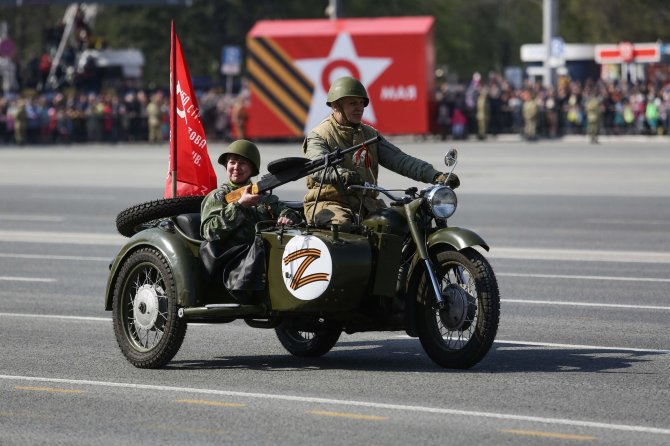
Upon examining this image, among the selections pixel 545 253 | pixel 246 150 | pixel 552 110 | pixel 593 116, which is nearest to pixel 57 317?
pixel 246 150

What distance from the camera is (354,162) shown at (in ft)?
30.9

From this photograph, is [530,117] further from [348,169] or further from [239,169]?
[348,169]

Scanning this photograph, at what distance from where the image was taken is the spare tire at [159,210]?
9719 millimetres

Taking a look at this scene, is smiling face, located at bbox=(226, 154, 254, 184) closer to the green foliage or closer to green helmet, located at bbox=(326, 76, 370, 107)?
green helmet, located at bbox=(326, 76, 370, 107)

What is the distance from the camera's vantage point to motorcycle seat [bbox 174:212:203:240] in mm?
9508

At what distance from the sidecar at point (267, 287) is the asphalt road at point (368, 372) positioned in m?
0.28

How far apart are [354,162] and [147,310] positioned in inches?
61.0

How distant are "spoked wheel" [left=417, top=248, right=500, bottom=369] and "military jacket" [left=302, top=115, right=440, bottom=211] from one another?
24.6 inches

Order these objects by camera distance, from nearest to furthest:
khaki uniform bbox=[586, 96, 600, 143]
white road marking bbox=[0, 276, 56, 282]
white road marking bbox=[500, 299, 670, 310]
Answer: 1. white road marking bbox=[500, 299, 670, 310]
2. white road marking bbox=[0, 276, 56, 282]
3. khaki uniform bbox=[586, 96, 600, 143]

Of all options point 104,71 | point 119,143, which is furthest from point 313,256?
point 104,71

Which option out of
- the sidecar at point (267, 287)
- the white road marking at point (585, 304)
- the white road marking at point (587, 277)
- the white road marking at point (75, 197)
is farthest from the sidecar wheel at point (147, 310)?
the white road marking at point (75, 197)

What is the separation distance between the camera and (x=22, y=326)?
1151 centimetres

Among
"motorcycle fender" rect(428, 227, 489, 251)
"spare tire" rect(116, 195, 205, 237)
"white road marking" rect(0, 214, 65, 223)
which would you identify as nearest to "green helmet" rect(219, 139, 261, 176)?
"spare tire" rect(116, 195, 205, 237)

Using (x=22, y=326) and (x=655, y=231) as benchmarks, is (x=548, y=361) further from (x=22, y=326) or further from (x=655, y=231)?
(x=655, y=231)
